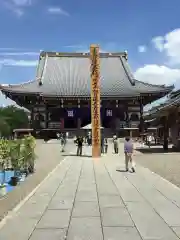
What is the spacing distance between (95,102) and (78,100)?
23688 millimetres

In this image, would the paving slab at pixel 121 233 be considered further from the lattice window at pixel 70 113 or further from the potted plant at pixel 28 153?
the lattice window at pixel 70 113

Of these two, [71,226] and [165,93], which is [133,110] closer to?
[165,93]

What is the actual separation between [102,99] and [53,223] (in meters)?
43.4

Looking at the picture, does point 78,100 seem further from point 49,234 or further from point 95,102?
point 49,234

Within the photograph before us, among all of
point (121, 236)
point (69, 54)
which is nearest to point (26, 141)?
point (121, 236)

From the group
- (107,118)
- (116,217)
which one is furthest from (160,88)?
(116,217)

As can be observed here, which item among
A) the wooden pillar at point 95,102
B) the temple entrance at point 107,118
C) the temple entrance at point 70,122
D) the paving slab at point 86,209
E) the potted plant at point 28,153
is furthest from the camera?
the temple entrance at point 70,122

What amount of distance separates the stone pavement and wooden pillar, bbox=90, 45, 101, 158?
1290 centimetres

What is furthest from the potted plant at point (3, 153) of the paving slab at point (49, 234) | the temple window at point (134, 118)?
the temple window at point (134, 118)

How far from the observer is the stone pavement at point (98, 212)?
20.8 ft

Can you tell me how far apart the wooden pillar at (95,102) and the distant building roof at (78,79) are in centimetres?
2260

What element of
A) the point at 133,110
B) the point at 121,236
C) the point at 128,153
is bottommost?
the point at 121,236

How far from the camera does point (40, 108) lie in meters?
52.2

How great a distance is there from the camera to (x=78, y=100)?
50.4 metres
